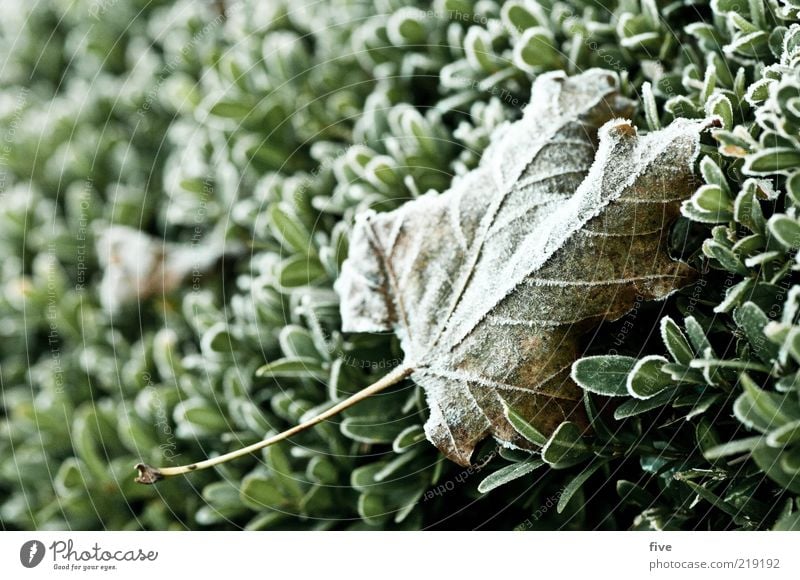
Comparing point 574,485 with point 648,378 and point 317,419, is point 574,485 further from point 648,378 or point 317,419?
point 317,419

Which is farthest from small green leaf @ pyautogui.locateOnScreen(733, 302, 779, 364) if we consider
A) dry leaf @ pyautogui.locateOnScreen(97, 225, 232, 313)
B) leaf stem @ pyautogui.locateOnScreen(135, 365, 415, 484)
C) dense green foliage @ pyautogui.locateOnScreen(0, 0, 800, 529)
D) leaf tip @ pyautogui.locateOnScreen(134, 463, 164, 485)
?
dry leaf @ pyautogui.locateOnScreen(97, 225, 232, 313)

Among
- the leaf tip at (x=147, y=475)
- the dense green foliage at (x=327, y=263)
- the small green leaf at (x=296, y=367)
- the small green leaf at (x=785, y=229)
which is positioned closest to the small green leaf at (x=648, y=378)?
the dense green foliage at (x=327, y=263)

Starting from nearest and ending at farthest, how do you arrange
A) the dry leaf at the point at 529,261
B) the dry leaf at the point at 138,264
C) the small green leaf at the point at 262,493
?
the dry leaf at the point at 529,261 → the small green leaf at the point at 262,493 → the dry leaf at the point at 138,264

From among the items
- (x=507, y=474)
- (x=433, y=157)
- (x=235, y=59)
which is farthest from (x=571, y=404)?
(x=235, y=59)

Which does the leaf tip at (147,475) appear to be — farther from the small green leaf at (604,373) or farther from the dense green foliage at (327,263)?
the small green leaf at (604,373)

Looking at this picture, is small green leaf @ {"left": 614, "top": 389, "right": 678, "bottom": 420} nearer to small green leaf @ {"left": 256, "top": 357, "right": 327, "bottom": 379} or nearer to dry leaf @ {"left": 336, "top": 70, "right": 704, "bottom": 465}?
dry leaf @ {"left": 336, "top": 70, "right": 704, "bottom": 465}
